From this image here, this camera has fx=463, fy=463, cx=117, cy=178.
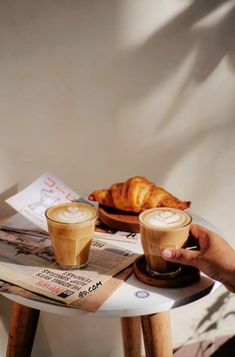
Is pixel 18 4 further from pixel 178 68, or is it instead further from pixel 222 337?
pixel 222 337

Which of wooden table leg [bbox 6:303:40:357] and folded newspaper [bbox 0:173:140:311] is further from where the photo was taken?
wooden table leg [bbox 6:303:40:357]

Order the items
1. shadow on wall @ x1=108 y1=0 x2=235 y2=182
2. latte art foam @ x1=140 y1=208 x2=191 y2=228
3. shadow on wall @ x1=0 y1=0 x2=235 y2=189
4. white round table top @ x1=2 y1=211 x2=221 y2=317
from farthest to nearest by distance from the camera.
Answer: shadow on wall @ x1=108 y1=0 x2=235 y2=182 → shadow on wall @ x1=0 y1=0 x2=235 y2=189 → latte art foam @ x1=140 y1=208 x2=191 y2=228 → white round table top @ x1=2 y1=211 x2=221 y2=317

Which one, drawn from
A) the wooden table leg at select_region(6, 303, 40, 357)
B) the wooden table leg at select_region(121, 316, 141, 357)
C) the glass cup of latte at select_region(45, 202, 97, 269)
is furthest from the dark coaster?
the wooden table leg at select_region(121, 316, 141, 357)

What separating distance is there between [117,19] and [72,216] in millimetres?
626

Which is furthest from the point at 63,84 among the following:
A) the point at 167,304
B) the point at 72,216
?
the point at 167,304

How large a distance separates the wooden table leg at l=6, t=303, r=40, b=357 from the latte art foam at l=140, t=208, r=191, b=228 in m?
0.35

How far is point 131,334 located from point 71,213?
0.51m

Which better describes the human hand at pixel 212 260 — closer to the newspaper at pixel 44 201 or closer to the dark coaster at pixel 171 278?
the dark coaster at pixel 171 278

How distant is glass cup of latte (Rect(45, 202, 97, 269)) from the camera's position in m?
0.89

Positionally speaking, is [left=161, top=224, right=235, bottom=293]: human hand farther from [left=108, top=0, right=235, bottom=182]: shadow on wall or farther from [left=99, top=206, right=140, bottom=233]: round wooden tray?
[left=108, top=0, right=235, bottom=182]: shadow on wall

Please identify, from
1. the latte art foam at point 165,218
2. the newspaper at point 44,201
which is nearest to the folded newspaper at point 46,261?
the newspaper at point 44,201

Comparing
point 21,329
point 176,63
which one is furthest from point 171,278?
point 176,63

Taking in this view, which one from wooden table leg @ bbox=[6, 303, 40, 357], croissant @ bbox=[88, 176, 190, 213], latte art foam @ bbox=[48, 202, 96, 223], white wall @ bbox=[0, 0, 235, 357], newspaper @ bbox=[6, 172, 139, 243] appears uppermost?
white wall @ bbox=[0, 0, 235, 357]

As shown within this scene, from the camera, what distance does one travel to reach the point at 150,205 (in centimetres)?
108
